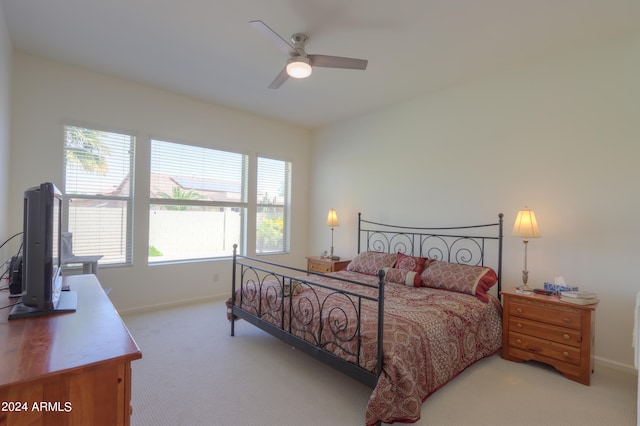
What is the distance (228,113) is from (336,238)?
2653 mm

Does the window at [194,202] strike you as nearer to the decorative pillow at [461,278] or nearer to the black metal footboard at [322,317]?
the black metal footboard at [322,317]

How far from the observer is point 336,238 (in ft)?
17.1

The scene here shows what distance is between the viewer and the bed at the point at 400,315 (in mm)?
1896

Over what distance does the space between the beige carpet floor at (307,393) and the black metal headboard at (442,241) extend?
1.09m

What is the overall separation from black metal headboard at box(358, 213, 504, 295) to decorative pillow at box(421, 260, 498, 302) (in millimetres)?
378

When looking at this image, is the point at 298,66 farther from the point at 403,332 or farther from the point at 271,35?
the point at 403,332

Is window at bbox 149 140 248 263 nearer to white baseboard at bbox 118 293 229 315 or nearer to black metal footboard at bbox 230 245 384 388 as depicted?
white baseboard at bbox 118 293 229 315

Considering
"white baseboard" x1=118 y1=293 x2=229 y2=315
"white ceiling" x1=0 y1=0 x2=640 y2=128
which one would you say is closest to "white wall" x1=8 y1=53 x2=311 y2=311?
"white baseboard" x1=118 y1=293 x2=229 y2=315

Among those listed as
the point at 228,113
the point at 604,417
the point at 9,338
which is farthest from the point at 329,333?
the point at 228,113

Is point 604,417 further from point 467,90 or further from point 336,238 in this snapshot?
point 336,238

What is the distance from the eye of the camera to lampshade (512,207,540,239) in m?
2.81

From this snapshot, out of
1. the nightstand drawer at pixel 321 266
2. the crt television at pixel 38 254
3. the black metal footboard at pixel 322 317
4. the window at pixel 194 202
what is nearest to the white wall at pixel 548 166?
the nightstand drawer at pixel 321 266

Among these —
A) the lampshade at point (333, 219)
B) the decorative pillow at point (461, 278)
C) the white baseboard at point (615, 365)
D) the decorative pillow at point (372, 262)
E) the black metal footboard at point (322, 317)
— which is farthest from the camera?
the lampshade at point (333, 219)

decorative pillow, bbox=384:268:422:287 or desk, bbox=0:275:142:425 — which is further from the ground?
desk, bbox=0:275:142:425
